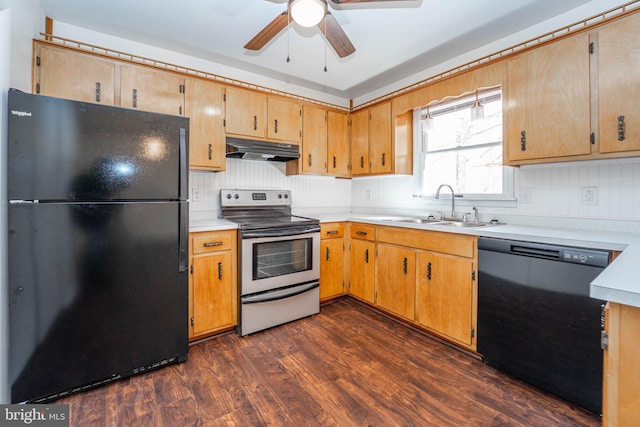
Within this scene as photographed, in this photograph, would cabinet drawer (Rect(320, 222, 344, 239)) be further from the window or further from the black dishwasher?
the black dishwasher

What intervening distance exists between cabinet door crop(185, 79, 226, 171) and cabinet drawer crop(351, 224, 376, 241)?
5.01 feet

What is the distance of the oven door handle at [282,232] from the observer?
250 cm

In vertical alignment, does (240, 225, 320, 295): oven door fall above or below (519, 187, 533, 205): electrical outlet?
below

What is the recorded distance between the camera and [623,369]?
72 cm

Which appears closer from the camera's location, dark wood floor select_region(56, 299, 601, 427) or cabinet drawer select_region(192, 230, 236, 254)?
dark wood floor select_region(56, 299, 601, 427)

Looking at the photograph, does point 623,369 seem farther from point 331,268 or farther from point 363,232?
point 331,268

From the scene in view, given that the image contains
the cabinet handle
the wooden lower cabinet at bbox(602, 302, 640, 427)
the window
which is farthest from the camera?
the window

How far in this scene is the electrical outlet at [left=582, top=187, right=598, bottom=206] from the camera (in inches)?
79.4

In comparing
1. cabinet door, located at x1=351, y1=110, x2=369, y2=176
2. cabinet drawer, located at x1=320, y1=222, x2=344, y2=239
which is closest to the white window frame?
cabinet door, located at x1=351, y1=110, x2=369, y2=176

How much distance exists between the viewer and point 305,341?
241 cm

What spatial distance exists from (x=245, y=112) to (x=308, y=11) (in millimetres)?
1499

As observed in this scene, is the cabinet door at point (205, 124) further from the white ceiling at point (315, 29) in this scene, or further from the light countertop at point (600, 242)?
the light countertop at point (600, 242)

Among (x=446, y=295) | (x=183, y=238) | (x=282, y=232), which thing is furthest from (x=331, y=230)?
(x=183, y=238)

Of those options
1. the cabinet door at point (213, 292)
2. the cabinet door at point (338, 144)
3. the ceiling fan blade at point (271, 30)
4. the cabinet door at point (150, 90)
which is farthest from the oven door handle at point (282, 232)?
the ceiling fan blade at point (271, 30)
